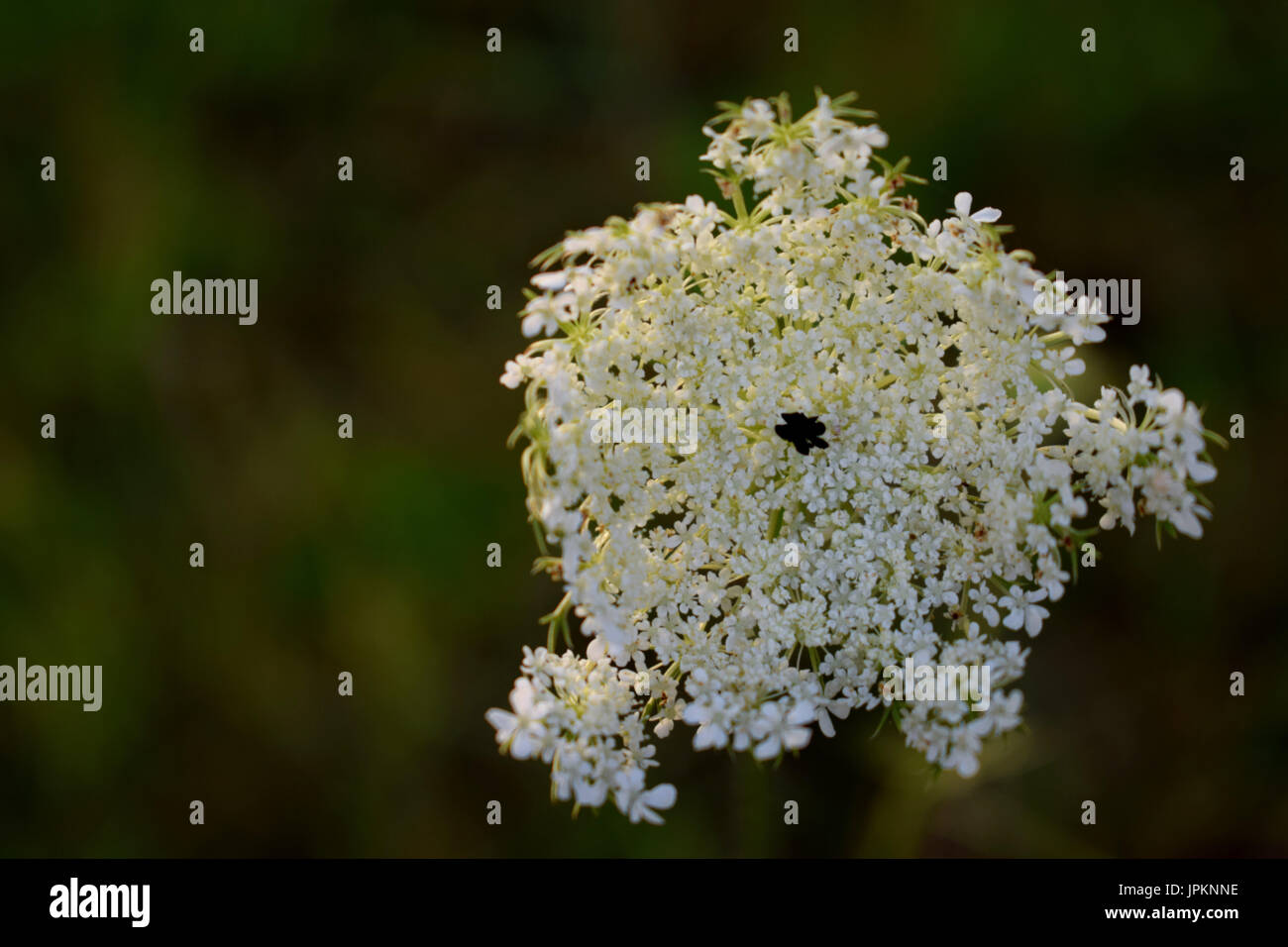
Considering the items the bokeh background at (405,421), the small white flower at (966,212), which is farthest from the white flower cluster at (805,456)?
the bokeh background at (405,421)

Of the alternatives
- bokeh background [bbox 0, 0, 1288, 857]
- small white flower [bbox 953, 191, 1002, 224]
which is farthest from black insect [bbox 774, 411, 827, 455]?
bokeh background [bbox 0, 0, 1288, 857]

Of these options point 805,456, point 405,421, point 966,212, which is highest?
point 405,421

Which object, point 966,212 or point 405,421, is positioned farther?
point 405,421

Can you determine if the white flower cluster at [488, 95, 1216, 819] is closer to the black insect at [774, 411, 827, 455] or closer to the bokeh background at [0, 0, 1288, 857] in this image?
the black insect at [774, 411, 827, 455]

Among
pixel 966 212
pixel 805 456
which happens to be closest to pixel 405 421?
pixel 805 456

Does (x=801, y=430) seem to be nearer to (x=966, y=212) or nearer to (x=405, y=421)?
(x=966, y=212)

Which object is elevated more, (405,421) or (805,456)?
(405,421)
